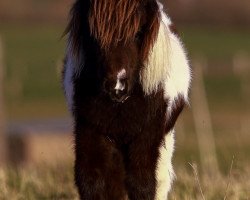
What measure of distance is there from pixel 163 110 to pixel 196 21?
44049mm

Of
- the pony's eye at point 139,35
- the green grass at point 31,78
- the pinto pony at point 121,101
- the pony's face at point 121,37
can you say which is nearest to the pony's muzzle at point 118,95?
the pony's face at point 121,37

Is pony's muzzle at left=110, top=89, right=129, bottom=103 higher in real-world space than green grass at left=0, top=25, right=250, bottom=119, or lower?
higher

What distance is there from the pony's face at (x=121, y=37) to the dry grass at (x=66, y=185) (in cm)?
173

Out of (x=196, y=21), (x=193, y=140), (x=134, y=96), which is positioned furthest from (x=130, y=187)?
(x=196, y=21)

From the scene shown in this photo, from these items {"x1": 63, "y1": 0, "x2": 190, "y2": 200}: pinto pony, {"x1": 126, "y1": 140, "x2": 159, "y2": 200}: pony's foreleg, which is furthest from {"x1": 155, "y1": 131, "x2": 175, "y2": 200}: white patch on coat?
{"x1": 126, "y1": 140, "x2": 159, "y2": 200}: pony's foreleg

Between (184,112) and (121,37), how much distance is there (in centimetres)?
2140

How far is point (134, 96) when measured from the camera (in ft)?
22.7

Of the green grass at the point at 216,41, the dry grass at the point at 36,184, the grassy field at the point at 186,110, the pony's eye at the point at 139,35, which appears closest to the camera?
the pony's eye at the point at 139,35

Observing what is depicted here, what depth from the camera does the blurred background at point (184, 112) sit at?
901 centimetres

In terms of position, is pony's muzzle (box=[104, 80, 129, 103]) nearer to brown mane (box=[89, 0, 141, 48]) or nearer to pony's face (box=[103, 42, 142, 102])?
pony's face (box=[103, 42, 142, 102])

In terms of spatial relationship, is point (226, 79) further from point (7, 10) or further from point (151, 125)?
point (151, 125)

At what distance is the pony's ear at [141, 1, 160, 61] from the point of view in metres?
6.73

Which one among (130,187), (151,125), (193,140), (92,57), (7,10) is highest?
(92,57)

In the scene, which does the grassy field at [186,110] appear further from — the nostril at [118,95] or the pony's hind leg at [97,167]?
the nostril at [118,95]
